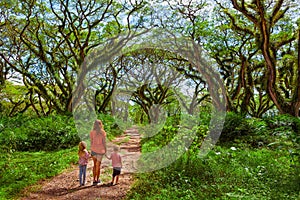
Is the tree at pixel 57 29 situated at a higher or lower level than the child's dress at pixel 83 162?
higher

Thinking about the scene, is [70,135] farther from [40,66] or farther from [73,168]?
[40,66]

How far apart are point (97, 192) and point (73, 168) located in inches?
90.4

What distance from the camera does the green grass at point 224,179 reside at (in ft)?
15.1

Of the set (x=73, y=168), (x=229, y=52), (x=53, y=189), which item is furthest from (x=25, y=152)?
(x=229, y=52)

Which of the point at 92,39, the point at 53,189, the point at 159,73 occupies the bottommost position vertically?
the point at 53,189

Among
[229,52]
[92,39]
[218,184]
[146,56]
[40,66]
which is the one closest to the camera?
[218,184]

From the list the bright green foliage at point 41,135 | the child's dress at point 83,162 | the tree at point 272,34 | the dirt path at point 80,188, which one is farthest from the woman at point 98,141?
the tree at point 272,34

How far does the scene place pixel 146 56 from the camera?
990cm

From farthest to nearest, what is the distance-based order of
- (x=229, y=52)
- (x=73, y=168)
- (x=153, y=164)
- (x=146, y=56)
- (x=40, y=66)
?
(x=40, y=66)
(x=229, y=52)
(x=146, y=56)
(x=73, y=168)
(x=153, y=164)

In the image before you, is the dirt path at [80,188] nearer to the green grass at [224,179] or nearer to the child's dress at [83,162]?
the child's dress at [83,162]

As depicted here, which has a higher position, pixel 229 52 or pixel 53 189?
pixel 229 52

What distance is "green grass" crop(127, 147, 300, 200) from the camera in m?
4.60

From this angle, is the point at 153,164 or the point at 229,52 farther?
the point at 229,52

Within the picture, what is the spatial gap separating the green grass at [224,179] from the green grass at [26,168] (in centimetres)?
233
